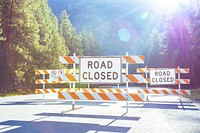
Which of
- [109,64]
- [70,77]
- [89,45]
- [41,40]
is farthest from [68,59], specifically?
[89,45]

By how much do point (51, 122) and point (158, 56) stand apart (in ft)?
203

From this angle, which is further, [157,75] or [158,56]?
[158,56]

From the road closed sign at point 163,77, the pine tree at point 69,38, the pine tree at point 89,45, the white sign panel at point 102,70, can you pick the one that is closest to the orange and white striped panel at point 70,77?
the white sign panel at point 102,70

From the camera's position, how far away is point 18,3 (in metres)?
29.0

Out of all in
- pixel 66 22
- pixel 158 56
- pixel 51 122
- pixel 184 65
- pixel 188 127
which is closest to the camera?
pixel 188 127

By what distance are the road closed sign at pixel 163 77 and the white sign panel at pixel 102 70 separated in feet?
19.8

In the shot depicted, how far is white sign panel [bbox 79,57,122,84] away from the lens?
970 cm

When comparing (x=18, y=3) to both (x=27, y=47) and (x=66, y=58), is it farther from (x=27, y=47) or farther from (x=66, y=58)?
(x=66, y=58)

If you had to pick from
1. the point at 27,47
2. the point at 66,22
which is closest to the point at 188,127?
the point at 27,47

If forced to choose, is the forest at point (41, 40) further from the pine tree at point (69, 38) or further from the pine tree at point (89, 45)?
the pine tree at point (89, 45)

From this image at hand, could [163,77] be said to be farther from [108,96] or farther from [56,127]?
[56,127]

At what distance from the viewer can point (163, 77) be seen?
50.4 ft

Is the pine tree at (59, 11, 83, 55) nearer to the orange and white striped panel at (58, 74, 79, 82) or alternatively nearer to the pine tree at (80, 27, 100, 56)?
the pine tree at (80, 27, 100, 56)

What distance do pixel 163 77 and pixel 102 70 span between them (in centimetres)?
646
